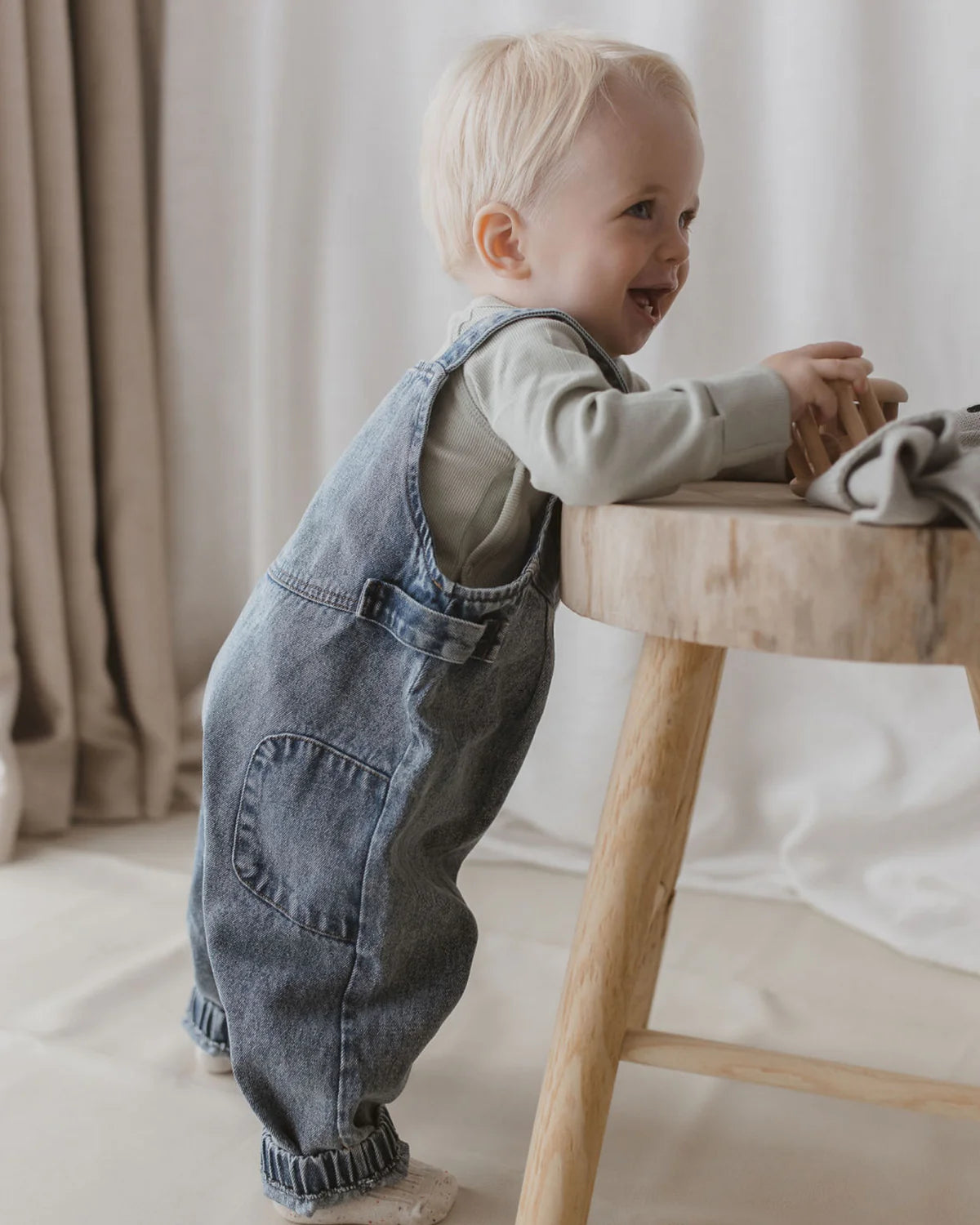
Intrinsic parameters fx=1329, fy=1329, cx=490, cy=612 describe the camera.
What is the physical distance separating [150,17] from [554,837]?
3.43ft

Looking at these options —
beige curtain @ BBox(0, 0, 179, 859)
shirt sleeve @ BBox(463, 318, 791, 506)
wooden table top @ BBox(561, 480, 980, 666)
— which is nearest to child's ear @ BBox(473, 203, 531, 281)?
shirt sleeve @ BBox(463, 318, 791, 506)

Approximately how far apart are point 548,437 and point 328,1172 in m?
0.48

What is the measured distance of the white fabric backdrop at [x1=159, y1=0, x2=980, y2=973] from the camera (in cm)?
123

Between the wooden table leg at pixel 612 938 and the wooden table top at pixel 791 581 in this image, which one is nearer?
the wooden table top at pixel 791 581

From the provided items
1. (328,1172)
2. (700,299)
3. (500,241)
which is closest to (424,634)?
(500,241)

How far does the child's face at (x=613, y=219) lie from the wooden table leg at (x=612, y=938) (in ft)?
0.74

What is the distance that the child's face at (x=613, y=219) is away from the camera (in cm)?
76

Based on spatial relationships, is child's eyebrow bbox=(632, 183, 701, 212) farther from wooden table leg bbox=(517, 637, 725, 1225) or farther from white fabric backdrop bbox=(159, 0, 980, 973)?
white fabric backdrop bbox=(159, 0, 980, 973)

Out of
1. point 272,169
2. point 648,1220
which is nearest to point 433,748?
point 648,1220

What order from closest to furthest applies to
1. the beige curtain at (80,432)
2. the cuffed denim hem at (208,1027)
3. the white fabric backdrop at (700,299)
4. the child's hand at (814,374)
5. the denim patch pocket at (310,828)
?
1. the child's hand at (814,374)
2. the denim patch pocket at (310,828)
3. the cuffed denim hem at (208,1027)
4. the white fabric backdrop at (700,299)
5. the beige curtain at (80,432)

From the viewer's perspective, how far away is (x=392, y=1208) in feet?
2.69

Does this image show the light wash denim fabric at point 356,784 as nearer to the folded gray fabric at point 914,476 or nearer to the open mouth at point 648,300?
the open mouth at point 648,300

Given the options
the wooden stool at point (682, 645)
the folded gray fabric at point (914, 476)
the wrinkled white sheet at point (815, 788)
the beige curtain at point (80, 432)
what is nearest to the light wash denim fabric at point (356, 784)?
the wooden stool at point (682, 645)

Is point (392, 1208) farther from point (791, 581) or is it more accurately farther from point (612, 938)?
point (791, 581)
